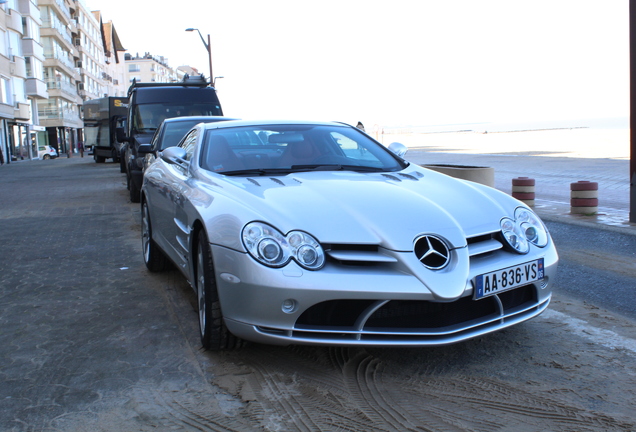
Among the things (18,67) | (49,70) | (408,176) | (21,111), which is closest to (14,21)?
(18,67)

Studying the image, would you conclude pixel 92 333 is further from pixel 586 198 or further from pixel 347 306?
pixel 586 198

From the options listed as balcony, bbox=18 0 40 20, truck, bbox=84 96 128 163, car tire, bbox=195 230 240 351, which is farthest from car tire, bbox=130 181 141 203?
balcony, bbox=18 0 40 20

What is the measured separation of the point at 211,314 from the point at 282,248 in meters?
0.67

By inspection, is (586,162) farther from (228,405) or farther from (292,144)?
(228,405)

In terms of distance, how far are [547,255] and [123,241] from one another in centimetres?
576

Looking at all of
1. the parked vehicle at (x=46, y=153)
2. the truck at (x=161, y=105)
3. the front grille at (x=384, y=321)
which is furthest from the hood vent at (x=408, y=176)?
the parked vehicle at (x=46, y=153)

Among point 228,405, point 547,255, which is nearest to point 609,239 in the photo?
point 547,255

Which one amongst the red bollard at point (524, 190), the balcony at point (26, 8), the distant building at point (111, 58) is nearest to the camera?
the red bollard at point (524, 190)

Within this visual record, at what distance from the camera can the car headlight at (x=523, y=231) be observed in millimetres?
3695

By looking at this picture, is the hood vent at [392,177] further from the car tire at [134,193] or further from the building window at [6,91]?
the building window at [6,91]

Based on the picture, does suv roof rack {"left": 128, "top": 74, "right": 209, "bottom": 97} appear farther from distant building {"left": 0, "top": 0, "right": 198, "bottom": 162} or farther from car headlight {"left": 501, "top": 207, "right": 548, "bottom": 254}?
distant building {"left": 0, "top": 0, "right": 198, "bottom": 162}

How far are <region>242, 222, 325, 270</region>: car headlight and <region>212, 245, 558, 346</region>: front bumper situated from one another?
40 millimetres

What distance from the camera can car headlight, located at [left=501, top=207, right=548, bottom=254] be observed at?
3.70 meters

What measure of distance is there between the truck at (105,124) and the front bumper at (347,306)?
22147 millimetres
